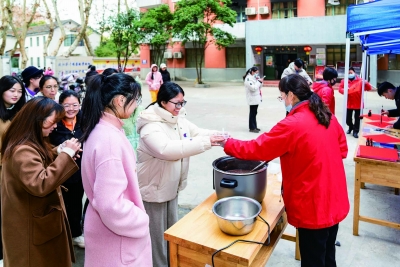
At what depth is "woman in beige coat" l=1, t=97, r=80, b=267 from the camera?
1.78 m

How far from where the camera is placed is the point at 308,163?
1923 mm

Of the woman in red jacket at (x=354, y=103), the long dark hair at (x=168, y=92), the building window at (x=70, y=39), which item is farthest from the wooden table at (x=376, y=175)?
the building window at (x=70, y=39)

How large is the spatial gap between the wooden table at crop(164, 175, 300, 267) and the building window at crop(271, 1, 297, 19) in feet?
61.3

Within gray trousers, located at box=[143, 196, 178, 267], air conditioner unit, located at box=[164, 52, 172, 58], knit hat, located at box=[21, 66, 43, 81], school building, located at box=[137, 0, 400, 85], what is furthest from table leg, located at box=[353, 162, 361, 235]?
air conditioner unit, located at box=[164, 52, 172, 58]

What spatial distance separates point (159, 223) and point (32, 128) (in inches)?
41.8

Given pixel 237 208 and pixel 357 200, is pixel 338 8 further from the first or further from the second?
pixel 237 208

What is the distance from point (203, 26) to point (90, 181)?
16.5 m

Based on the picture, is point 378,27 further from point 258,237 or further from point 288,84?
point 258,237

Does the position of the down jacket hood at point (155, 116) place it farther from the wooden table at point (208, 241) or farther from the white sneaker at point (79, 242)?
the white sneaker at point (79, 242)

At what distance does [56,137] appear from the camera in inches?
110

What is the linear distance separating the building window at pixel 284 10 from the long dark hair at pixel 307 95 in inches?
723

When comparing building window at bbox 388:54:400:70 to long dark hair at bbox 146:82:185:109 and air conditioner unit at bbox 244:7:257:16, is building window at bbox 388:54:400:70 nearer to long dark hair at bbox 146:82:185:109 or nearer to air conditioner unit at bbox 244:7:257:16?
air conditioner unit at bbox 244:7:257:16

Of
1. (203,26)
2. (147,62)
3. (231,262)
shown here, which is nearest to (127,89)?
(231,262)

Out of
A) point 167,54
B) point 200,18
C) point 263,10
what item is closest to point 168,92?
point 200,18
